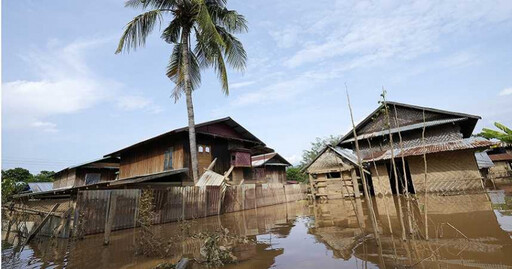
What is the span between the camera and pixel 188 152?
17109mm

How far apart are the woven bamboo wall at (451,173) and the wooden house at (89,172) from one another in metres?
27.2

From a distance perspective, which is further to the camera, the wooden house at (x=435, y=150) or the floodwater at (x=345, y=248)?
the wooden house at (x=435, y=150)

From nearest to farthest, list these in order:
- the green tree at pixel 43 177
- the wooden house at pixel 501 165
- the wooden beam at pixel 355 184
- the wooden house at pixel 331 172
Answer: the wooden beam at pixel 355 184 < the wooden house at pixel 331 172 < the wooden house at pixel 501 165 < the green tree at pixel 43 177

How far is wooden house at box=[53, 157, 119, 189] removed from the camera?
84.8ft

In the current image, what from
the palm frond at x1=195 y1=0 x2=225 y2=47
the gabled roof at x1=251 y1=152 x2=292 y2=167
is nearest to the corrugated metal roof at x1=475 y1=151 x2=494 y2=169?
the gabled roof at x1=251 y1=152 x2=292 y2=167

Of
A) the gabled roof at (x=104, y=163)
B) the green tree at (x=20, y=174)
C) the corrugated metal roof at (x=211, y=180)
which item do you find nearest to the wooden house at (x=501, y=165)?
the corrugated metal roof at (x=211, y=180)

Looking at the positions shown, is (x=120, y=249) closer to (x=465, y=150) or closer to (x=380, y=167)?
(x=380, y=167)

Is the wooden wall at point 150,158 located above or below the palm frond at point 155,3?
below

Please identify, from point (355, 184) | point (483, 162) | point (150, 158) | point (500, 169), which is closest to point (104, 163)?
point (150, 158)

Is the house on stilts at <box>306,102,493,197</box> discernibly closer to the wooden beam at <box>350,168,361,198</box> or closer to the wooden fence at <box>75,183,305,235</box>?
the wooden beam at <box>350,168,361,198</box>

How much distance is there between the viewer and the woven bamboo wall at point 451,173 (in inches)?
577

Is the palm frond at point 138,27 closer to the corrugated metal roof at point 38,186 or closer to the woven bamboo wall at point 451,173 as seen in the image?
the woven bamboo wall at point 451,173

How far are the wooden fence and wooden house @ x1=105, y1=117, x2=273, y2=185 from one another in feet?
10.5

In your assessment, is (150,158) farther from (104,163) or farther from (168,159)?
(104,163)
